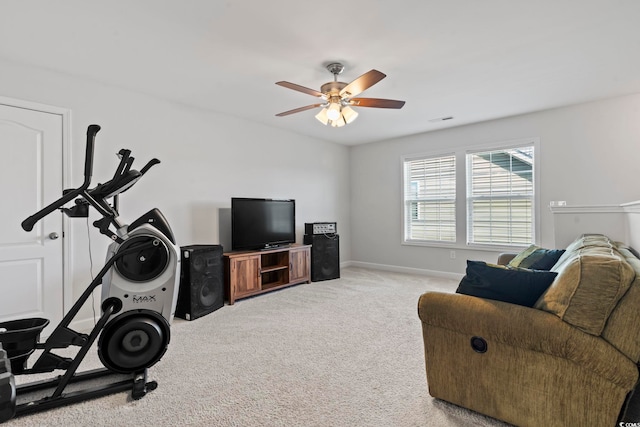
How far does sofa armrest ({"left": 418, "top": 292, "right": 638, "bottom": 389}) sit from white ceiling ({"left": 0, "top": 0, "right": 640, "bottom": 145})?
190 cm

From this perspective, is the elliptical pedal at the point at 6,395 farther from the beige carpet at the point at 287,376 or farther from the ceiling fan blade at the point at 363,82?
the ceiling fan blade at the point at 363,82

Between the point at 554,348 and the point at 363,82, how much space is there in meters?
2.10

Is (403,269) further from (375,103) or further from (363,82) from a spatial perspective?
(363,82)

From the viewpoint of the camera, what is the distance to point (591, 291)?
57.4 inches

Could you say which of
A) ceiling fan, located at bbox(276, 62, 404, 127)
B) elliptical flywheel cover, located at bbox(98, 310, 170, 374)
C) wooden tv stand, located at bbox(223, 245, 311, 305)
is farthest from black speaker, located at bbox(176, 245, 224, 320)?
ceiling fan, located at bbox(276, 62, 404, 127)

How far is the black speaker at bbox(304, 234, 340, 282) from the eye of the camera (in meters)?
5.23

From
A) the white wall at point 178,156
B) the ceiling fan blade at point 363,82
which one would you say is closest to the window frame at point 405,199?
the white wall at point 178,156

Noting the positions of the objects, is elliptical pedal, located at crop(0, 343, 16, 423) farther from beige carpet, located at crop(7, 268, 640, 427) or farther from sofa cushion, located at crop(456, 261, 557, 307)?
sofa cushion, located at crop(456, 261, 557, 307)

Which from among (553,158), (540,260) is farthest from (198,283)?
(553,158)

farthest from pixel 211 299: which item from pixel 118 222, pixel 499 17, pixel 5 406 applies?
pixel 499 17

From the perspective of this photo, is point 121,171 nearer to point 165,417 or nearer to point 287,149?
point 165,417

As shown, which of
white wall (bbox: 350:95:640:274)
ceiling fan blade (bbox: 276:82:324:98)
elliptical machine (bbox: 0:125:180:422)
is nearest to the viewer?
elliptical machine (bbox: 0:125:180:422)

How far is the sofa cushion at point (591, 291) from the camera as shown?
4.69 feet

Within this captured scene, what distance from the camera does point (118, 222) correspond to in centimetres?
210
